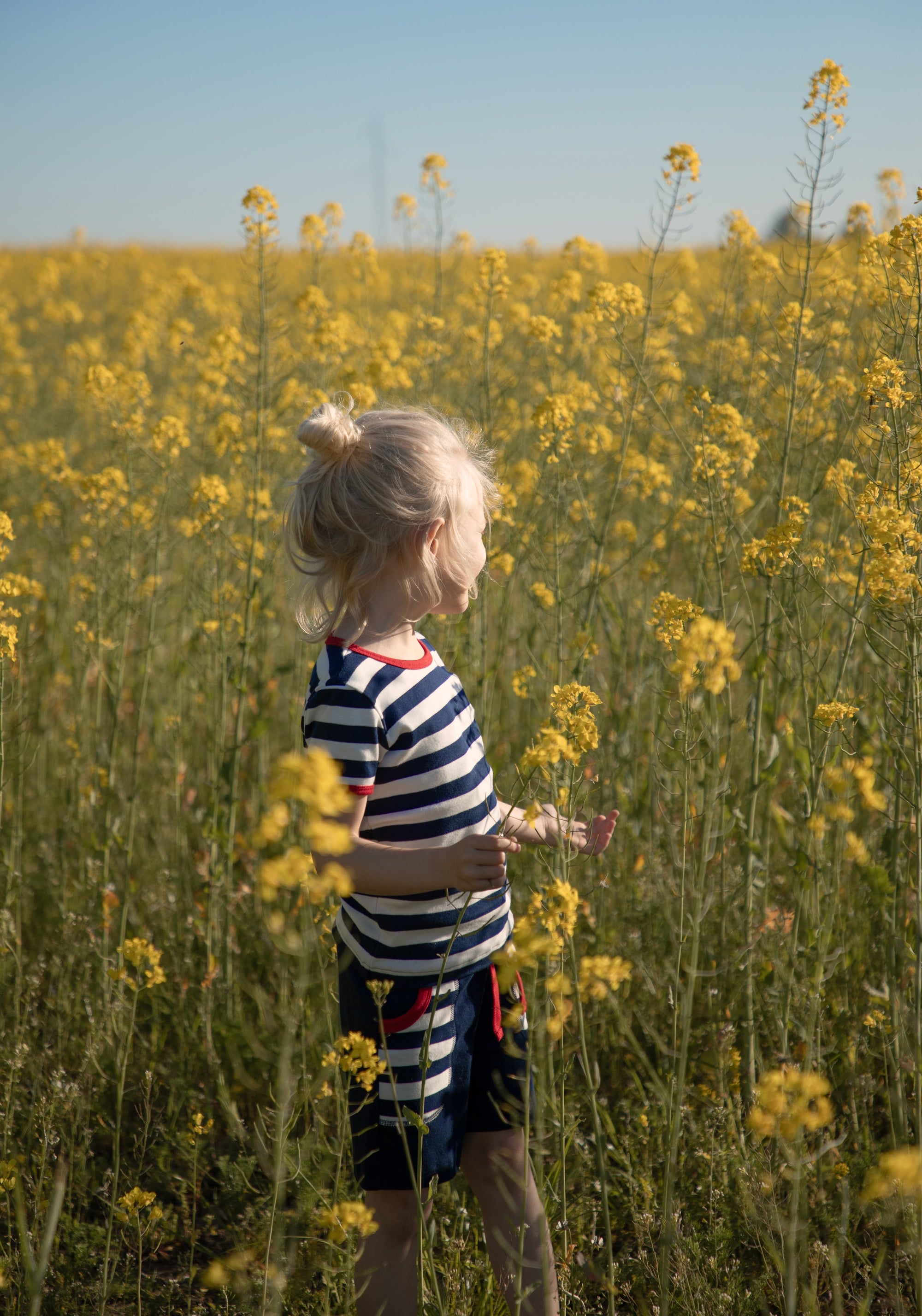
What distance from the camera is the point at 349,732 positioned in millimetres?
1544

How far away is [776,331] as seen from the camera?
2.71m

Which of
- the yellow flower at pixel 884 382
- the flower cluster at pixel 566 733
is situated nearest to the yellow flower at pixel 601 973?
the flower cluster at pixel 566 733

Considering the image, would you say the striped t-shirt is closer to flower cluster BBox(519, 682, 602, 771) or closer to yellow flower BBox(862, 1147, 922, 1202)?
flower cluster BBox(519, 682, 602, 771)

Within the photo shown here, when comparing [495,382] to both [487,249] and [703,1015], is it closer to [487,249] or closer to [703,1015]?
[487,249]

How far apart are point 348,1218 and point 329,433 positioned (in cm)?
127

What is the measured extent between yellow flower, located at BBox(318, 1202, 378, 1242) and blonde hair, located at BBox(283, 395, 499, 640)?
0.90 metres

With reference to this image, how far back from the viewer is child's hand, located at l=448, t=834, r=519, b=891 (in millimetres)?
1373

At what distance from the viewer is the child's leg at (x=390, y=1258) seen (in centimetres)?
163

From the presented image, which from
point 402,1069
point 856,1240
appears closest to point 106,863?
point 402,1069

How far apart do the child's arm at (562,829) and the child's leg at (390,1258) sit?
2.11 ft

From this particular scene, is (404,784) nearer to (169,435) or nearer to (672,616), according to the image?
(672,616)

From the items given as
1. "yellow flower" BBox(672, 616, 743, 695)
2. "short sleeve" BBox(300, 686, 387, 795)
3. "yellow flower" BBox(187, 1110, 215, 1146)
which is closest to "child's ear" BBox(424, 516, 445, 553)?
"short sleeve" BBox(300, 686, 387, 795)

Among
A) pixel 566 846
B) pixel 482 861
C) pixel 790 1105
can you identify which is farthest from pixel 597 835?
pixel 790 1105

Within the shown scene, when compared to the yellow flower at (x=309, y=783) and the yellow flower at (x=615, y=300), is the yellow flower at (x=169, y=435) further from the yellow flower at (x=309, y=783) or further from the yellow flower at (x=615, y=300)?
the yellow flower at (x=309, y=783)
